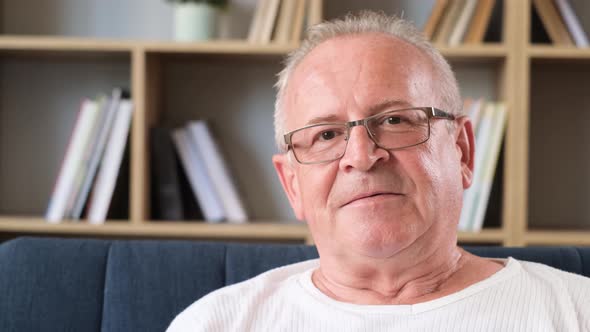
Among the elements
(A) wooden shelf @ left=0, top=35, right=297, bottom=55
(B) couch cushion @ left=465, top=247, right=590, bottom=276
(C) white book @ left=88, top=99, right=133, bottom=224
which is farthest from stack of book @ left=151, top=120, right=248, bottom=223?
(B) couch cushion @ left=465, top=247, right=590, bottom=276

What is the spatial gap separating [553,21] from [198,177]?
4.01ft

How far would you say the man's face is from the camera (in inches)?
44.4

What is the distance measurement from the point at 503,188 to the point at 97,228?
4.16 ft

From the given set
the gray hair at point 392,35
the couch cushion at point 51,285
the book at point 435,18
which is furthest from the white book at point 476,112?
the couch cushion at point 51,285

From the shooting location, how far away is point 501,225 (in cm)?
220

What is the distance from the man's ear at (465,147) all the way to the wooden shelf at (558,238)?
3.05 ft

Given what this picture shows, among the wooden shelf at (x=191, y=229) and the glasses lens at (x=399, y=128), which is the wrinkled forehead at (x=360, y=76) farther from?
the wooden shelf at (x=191, y=229)

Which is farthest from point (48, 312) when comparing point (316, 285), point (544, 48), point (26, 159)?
point (544, 48)

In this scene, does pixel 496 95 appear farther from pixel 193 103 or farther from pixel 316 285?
pixel 316 285

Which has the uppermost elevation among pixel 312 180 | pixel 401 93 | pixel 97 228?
pixel 401 93

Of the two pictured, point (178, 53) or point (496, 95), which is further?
point (496, 95)

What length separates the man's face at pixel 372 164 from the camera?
113 centimetres

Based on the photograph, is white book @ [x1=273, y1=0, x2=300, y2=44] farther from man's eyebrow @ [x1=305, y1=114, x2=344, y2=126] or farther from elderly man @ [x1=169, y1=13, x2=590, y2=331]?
man's eyebrow @ [x1=305, y1=114, x2=344, y2=126]

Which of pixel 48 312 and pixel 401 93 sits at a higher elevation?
pixel 401 93
